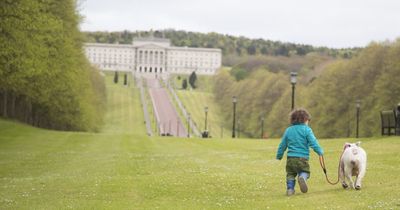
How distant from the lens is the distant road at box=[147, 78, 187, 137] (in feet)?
372

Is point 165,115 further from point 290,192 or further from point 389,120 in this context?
point 290,192

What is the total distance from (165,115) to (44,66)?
305 feet

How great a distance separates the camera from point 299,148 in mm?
13734

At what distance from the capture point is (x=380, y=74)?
2862 inches

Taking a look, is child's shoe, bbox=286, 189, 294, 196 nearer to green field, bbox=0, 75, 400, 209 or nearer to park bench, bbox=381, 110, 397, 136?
green field, bbox=0, 75, 400, 209

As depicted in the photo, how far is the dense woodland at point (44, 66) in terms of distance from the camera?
34000 millimetres

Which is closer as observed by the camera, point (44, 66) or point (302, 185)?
point (302, 185)

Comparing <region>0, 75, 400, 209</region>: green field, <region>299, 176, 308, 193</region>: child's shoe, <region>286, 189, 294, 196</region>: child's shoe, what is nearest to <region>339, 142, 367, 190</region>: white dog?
<region>0, 75, 400, 209</region>: green field

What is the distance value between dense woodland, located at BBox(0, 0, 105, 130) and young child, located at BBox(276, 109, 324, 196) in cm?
2195

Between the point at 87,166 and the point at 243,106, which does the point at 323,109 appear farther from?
the point at 87,166

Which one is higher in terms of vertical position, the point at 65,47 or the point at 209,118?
the point at 65,47

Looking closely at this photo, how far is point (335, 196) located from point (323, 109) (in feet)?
218

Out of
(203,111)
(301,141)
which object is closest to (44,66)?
(301,141)

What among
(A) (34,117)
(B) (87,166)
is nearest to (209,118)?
(A) (34,117)
